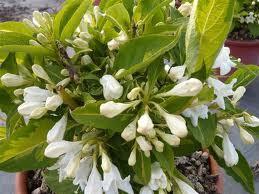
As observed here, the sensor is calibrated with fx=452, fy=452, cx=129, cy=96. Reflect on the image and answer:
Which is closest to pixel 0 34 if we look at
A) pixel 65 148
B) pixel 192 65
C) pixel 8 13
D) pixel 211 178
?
pixel 65 148

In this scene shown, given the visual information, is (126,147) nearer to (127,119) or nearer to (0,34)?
(127,119)

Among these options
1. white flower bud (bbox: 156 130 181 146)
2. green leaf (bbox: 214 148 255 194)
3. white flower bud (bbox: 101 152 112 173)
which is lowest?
green leaf (bbox: 214 148 255 194)

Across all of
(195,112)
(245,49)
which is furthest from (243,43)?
(195,112)

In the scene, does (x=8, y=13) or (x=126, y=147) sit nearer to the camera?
(x=126, y=147)

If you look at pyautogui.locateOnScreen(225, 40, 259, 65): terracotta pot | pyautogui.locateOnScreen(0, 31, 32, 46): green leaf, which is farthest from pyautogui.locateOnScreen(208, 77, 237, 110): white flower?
pyautogui.locateOnScreen(225, 40, 259, 65): terracotta pot

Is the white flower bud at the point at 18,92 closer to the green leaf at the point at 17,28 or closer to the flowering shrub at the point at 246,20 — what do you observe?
the green leaf at the point at 17,28

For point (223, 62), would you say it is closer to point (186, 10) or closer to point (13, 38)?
point (186, 10)

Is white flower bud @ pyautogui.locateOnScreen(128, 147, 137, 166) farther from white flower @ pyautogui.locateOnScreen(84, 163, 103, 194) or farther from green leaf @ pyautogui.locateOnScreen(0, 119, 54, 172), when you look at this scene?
green leaf @ pyautogui.locateOnScreen(0, 119, 54, 172)
